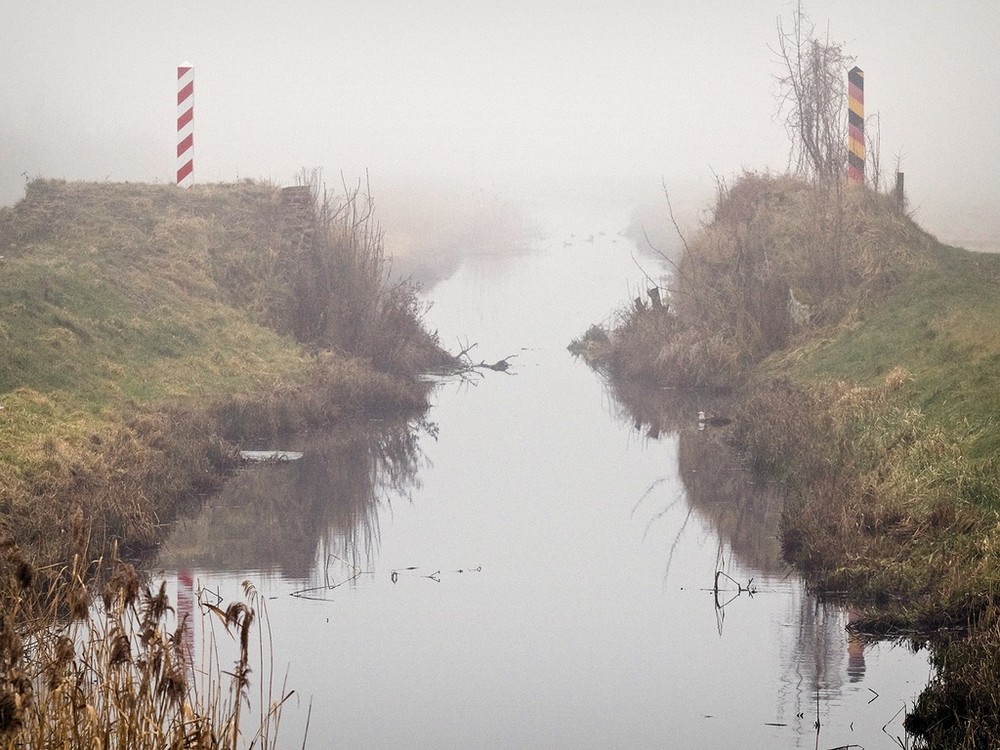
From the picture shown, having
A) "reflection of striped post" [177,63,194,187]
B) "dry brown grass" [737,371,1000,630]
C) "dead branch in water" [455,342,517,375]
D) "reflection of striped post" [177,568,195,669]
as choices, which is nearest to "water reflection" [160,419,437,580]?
"reflection of striped post" [177,568,195,669]

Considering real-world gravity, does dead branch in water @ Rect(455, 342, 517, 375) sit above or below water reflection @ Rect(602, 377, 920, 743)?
above

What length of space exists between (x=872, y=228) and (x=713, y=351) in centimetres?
307

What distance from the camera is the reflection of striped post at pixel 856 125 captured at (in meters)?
23.4

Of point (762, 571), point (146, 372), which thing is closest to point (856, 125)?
point (146, 372)

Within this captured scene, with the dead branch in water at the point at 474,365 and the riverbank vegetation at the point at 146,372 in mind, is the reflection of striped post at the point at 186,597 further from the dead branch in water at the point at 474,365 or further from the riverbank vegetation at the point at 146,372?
the dead branch in water at the point at 474,365

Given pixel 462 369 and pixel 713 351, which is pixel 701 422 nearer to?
pixel 713 351

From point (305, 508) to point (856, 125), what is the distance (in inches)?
550

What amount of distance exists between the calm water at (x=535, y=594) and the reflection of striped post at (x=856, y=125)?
7.42 m

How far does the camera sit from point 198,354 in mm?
18859

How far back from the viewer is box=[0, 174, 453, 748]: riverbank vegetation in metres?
6.41

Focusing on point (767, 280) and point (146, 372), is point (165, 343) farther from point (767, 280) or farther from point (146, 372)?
point (767, 280)

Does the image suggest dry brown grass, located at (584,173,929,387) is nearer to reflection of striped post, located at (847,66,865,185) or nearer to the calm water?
reflection of striped post, located at (847,66,865,185)

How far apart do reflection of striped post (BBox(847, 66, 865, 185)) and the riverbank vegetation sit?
7.73 metres

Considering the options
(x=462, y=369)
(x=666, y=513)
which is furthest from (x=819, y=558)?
(x=462, y=369)
